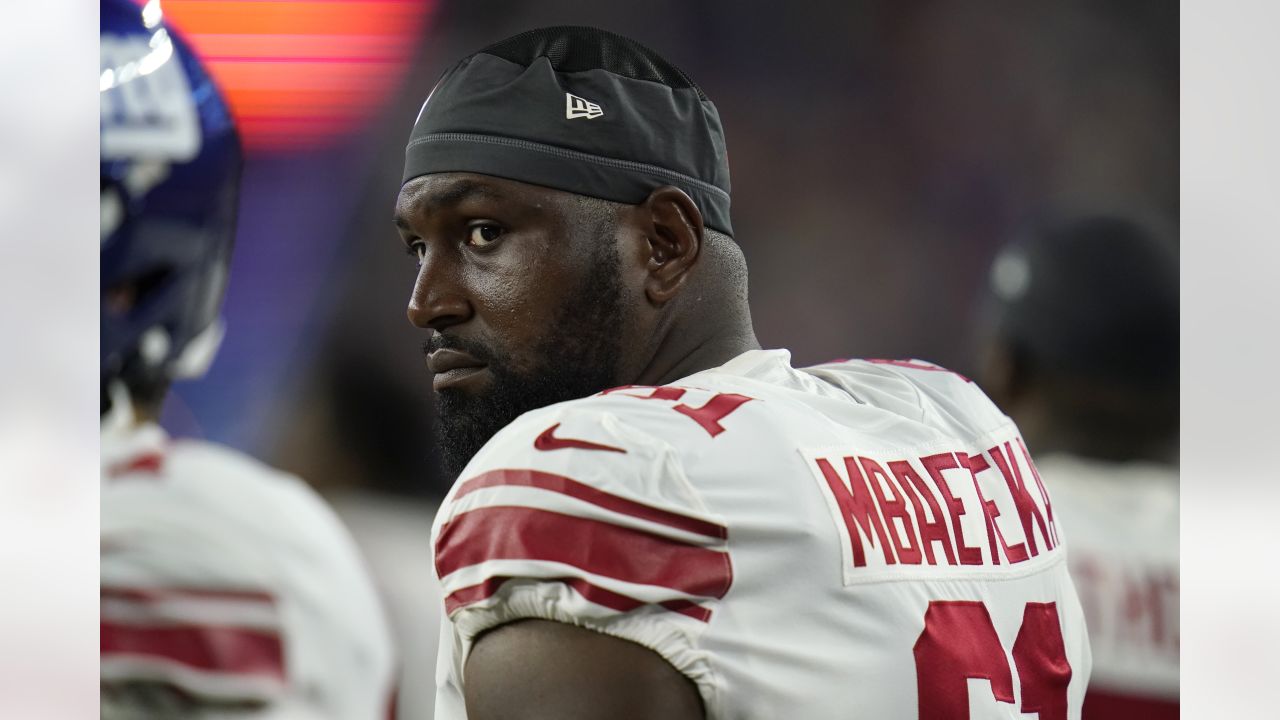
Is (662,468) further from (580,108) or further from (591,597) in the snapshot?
(580,108)

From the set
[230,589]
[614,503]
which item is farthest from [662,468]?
[230,589]

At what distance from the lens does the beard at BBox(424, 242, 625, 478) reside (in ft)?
3.62

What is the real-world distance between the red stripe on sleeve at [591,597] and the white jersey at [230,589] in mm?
1436

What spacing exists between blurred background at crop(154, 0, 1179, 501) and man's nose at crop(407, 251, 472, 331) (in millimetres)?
1010

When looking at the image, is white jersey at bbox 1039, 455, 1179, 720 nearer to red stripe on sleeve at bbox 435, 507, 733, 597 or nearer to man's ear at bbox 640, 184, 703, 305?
man's ear at bbox 640, 184, 703, 305

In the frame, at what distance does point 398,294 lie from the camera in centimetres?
214

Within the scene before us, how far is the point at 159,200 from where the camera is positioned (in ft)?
6.91

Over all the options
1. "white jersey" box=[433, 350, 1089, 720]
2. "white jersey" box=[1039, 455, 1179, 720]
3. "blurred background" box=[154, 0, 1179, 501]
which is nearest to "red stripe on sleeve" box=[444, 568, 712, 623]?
"white jersey" box=[433, 350, 1089, 720]

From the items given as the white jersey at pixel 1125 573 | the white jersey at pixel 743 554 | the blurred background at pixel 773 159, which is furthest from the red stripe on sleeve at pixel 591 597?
the white jersey at pixel 1125 573

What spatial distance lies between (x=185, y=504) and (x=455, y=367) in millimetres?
1155

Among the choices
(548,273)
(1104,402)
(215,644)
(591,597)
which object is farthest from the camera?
(1104,402)

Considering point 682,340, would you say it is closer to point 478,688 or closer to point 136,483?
point 478,688
